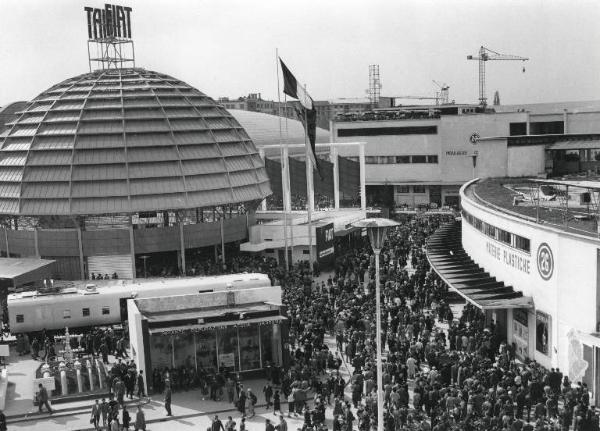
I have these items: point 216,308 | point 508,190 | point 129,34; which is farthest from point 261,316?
point 129,34

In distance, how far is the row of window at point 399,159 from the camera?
3757 inches

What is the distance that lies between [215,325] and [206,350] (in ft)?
4.19

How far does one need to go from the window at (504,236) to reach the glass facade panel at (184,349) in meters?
15.2

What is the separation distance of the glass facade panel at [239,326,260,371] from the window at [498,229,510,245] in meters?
12.6

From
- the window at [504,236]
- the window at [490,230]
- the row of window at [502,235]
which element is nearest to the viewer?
the row of window at [502,235]

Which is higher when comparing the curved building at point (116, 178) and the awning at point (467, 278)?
the curved building at point (116, 178)

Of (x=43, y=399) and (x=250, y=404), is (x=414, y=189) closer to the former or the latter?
(x=250, y=404)

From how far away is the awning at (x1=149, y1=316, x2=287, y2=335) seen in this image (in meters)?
32.0

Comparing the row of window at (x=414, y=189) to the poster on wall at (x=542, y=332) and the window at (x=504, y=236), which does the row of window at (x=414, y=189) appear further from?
the poster on wall at (x=542, y=332)

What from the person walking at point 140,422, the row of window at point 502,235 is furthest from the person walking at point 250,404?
the row of window at point 502,235

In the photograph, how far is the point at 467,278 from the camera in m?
39.9

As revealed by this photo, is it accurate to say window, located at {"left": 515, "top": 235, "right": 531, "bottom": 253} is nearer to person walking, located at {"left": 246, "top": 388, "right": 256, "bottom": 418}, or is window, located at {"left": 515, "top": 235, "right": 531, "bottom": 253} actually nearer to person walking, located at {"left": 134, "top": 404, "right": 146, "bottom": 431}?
person walking, located at {"left": 246, "top": 388, "right": 256, "bottom": 418}

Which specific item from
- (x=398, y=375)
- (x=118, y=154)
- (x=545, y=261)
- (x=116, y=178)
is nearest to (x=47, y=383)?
(x=398, y=375)

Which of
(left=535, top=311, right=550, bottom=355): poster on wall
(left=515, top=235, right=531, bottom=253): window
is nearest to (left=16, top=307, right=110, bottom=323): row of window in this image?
(left=515, top=235, right=531, bottom=253): window
